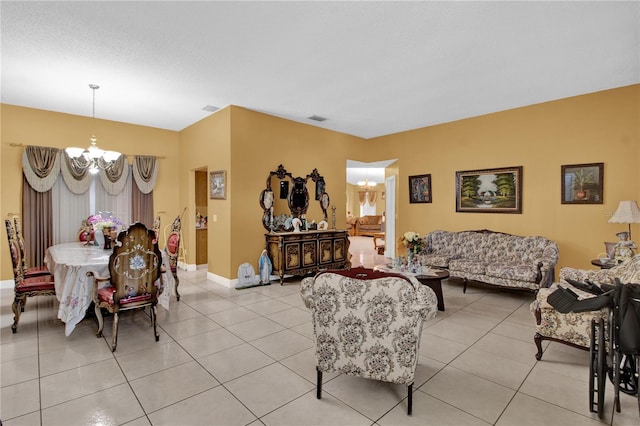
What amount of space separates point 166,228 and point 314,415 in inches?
232

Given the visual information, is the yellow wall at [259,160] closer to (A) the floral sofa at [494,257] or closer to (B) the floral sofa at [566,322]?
(A) the floral sofa at [494,257]

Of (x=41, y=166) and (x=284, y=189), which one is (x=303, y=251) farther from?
(x=41, y=166)

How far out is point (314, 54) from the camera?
3561 mm

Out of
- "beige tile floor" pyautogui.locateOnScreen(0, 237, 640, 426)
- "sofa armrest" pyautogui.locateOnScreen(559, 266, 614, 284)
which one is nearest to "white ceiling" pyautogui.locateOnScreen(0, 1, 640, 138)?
"sofa armrest" pyautogui.locateOnScreen(559, 266, 614, 284)

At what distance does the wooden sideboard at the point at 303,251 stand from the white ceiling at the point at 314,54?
7.38 feet

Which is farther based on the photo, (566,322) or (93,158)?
(93,158)

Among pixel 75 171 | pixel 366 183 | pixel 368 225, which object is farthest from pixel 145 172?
pixel 368 225

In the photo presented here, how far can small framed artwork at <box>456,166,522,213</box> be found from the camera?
5441mm

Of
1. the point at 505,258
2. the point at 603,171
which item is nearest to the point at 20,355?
the point at 505,258

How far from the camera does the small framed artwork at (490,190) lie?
5.44 metres

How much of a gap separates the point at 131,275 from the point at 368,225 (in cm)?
1200

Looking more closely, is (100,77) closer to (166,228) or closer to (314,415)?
(166,228)

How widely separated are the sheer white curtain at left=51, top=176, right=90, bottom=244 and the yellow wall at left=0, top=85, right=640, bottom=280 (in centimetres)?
53

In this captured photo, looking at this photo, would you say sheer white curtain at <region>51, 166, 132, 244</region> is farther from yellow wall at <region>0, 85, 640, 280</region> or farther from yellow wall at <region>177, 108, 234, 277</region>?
yellow wall at <region>177, 108, 234, 277</region>
